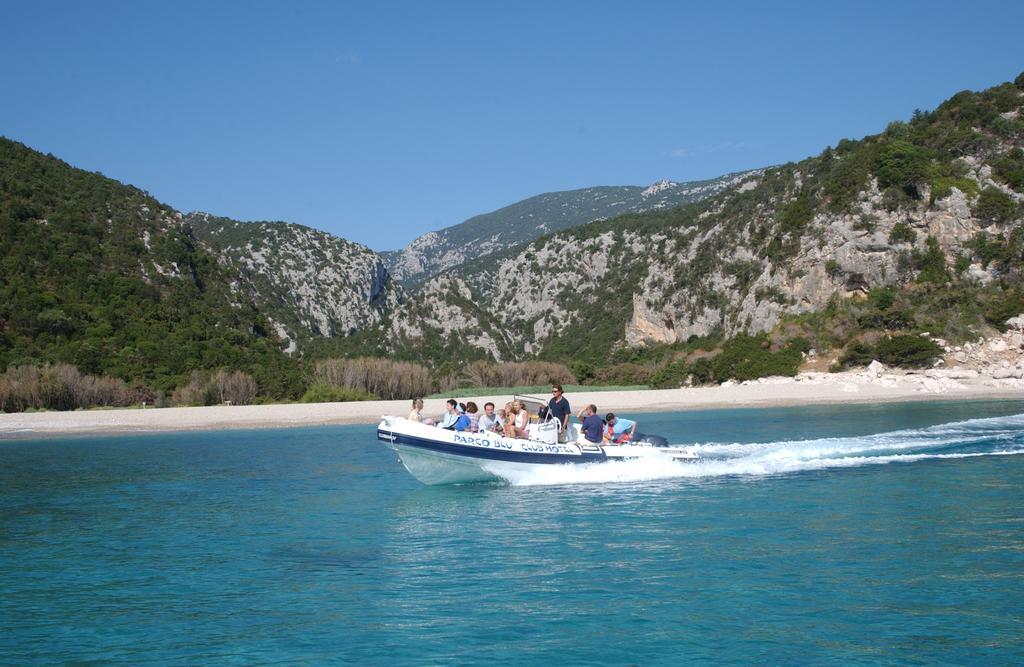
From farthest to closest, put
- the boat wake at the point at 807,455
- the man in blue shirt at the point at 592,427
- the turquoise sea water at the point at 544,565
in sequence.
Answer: the man in blue shirt at the point at 592,427
the boat wake at the point at 807,455
the turquoise sea water at the point at 544,565

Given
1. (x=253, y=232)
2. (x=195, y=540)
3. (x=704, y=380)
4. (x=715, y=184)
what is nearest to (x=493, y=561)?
(x=195, y=540)

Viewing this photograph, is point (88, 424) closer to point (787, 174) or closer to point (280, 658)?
point (280, 658)

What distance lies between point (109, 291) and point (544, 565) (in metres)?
65.6

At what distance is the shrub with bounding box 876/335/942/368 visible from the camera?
6025 cm

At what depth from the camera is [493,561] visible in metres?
13.1

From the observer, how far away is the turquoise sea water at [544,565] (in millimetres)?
9383

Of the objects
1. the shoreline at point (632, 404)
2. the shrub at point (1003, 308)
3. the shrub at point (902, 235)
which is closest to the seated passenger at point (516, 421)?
the shoreline at point (632, 404)

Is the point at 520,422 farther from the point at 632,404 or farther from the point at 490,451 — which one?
the point at 632,404

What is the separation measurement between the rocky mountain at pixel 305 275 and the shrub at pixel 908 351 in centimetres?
8018

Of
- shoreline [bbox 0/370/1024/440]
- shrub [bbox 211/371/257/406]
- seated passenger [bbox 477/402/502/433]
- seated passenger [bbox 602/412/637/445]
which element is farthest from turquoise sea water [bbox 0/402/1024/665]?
shrub [bbox 211/371/257/406]

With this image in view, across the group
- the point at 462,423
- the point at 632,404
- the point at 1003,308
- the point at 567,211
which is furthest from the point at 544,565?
the point at 567,211

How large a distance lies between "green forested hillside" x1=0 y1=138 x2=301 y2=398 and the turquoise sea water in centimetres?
4133

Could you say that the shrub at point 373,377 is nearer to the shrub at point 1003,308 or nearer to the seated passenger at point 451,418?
the shrub at point 1003,308

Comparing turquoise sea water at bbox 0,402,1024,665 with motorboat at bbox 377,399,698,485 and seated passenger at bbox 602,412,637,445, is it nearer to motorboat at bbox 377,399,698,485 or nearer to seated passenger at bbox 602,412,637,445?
motorboat at bbox 377,399,698,485
